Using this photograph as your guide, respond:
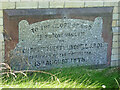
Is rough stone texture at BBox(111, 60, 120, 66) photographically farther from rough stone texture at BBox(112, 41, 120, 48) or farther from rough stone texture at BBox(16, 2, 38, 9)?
rough stone texture at BBox(16, 2, 38, 9)

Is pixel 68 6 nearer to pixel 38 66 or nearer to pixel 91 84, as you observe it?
pixel 38 66

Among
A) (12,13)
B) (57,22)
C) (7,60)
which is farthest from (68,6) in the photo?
(7,60)

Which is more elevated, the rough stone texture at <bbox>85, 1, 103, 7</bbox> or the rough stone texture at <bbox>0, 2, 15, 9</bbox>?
the rough stone texture at <bbox>85, 1, 103, 7</bbox>

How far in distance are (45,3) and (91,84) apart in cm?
184

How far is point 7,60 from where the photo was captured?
5.34 meters

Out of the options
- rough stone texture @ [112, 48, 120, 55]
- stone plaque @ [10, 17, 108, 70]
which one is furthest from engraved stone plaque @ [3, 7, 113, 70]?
rough stone texture @ [112, 48, 120, 55]

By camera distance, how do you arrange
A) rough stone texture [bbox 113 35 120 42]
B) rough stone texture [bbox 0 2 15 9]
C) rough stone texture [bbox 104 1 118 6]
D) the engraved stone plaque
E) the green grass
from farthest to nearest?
rough stone texture [bbox 113 35 120 42]
rough stone texture [bbox 104 1 118 6]
the engraved stone plaque
rough stone texture [bbox 0 2 15 9]
the green grass

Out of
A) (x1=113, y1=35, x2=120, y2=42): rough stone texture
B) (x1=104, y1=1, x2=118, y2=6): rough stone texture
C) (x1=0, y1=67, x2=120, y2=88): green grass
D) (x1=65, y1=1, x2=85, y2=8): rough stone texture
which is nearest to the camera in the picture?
(x1=0, y1=67, x2=120, y2=88): green grass

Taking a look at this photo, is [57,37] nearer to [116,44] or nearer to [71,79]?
[71,79]

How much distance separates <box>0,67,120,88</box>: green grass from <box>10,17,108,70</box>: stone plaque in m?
0.24

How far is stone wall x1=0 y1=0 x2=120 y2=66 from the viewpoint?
5.23m

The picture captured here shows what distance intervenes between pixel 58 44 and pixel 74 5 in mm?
851

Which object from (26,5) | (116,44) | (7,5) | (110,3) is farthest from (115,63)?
(7,5)

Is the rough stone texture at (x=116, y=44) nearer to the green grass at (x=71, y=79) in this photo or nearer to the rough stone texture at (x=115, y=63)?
the rough stone texture at (x=115, y=63)
